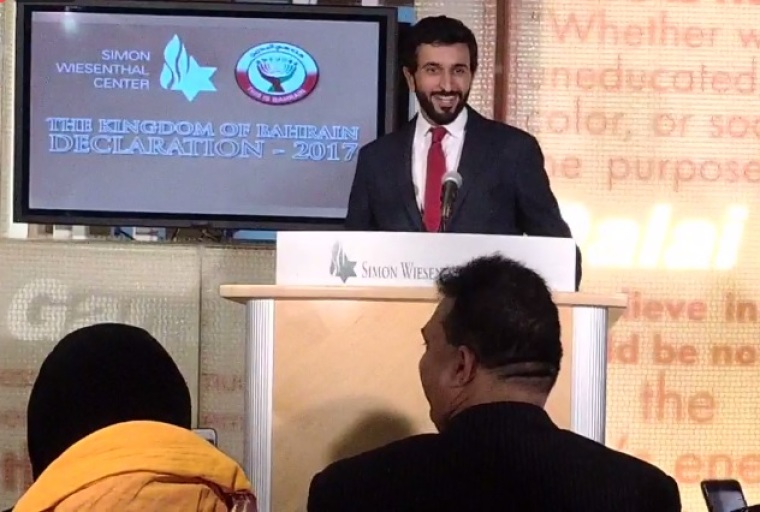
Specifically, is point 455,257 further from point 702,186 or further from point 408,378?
point 702,186

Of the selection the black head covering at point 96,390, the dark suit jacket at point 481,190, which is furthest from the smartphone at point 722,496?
the black head covering at point 96,390

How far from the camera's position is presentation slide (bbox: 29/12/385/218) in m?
3.54

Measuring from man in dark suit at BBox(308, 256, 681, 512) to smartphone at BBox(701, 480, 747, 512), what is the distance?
0.96m

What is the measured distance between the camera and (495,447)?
1.53 meters

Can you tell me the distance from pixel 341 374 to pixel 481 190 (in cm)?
84

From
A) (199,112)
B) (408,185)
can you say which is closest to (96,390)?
(408,185)

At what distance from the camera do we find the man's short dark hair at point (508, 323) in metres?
1.63

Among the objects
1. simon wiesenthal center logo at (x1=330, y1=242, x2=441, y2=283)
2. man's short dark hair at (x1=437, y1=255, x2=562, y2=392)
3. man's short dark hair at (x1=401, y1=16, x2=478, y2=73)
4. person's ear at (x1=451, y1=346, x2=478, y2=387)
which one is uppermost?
man's short dark hair at (x1=401, y1=16, x2=478, y2=73)

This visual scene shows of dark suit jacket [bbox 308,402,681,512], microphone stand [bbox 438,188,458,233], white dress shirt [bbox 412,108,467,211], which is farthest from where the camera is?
white dress shirt [bbox 412,108,467,211]

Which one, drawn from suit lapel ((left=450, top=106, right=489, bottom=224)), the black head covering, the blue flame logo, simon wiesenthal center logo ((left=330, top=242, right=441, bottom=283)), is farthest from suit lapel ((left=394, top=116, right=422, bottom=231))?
the black head covering

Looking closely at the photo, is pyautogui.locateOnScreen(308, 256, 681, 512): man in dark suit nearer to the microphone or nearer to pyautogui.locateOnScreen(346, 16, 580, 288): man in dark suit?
the microphone

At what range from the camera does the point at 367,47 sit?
11.6ft

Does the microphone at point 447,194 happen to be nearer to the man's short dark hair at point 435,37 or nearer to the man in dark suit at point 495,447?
the man in dark suit at point 495,447

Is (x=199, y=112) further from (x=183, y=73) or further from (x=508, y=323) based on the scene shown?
(x=508, y=323)
